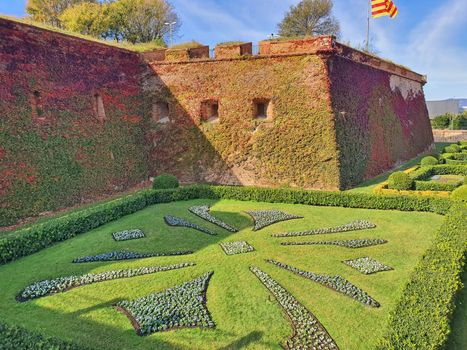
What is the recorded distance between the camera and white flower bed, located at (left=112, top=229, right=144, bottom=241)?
31.9ft

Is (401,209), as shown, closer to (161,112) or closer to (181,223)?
(181,223)

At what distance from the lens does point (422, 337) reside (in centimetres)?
457

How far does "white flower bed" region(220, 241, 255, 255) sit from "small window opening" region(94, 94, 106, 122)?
30.9ft

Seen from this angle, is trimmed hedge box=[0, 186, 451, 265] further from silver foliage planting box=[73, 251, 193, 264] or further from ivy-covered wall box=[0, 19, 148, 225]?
ivy-covered wall box=[0, 19, 148, 225]

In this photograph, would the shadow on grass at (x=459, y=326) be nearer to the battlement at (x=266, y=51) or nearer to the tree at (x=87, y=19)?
the battlement at (x=266, y=51)

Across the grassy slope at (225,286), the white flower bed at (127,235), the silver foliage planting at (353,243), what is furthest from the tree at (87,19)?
the silver foliage planting at (353,243)

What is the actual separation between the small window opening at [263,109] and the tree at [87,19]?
20.7 meters

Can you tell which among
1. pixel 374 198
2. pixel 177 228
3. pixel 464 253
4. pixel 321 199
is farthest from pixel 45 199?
pixel 464 253

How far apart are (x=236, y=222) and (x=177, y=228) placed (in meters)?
1.83

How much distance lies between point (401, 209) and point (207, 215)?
6579mm

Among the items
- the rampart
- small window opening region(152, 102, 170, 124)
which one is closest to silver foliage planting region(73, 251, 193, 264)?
the rampart

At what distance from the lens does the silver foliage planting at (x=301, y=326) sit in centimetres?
520

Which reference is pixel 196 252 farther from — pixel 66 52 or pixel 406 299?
pixel 66 52

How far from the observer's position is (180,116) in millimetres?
18078
